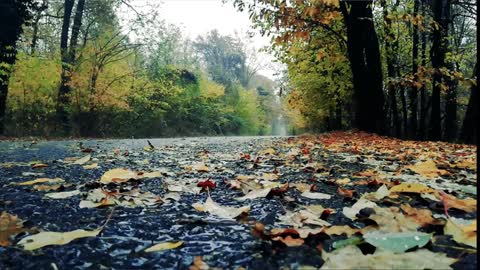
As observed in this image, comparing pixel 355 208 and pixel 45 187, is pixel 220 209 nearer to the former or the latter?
pixel 355 208

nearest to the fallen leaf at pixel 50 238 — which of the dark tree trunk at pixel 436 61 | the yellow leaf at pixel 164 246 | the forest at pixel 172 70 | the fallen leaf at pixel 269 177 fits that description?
the yellow leaf at pixel 164 246

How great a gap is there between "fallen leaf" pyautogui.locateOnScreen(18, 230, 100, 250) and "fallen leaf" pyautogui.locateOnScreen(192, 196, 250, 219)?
41cm

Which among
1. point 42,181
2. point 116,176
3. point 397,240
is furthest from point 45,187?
point 397,240

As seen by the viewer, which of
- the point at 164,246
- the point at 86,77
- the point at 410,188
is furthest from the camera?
the point at 86,77

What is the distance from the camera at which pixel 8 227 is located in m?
1.15

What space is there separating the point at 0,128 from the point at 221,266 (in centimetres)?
1381

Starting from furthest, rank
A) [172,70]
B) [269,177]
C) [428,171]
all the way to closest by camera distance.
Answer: [172,70] < [428,171] < [269,177]

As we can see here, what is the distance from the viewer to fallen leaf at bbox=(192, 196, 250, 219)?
1316 mm

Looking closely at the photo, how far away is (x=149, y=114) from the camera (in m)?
21.0

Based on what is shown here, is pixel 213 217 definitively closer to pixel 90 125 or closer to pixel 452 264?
pixel 452 264

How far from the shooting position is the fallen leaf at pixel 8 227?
3.44ft

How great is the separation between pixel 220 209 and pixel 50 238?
57 cm

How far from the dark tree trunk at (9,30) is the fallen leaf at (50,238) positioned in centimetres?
1290

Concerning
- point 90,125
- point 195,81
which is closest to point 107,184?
point 90,125
